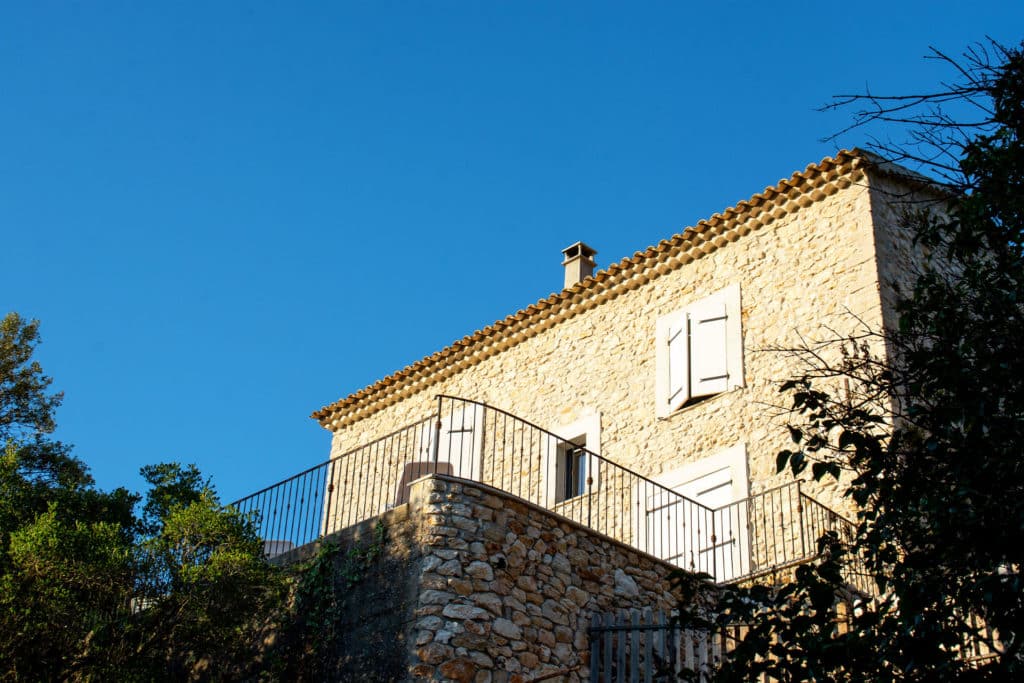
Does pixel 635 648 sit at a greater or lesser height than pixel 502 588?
lesser

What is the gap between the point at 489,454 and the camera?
51.1 ft

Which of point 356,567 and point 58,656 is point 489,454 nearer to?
point 356,567

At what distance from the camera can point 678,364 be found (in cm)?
1391

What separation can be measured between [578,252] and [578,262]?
7.6 inches

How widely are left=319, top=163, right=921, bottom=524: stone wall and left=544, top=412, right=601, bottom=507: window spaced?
0.47 feet

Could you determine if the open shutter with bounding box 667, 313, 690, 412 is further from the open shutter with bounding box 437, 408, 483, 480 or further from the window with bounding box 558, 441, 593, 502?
the open shutter with bounding box 437, 408, 483, 480

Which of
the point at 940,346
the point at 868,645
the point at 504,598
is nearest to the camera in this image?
the point at 868,645

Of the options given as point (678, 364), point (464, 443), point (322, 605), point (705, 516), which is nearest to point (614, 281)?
point (678, 364)

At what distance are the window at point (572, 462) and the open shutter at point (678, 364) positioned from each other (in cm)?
→ 119

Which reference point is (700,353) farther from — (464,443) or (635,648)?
(635,648)

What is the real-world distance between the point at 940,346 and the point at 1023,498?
0.99 m

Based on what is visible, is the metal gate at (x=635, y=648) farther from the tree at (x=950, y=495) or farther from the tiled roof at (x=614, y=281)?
the tiled roof at (x=614, y=281)

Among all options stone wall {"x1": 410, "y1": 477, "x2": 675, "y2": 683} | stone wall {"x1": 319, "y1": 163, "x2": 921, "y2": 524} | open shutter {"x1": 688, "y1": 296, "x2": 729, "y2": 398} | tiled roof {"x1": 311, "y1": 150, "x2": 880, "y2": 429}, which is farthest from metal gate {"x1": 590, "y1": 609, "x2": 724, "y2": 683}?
tiled roof {"x1": 311, "y1": 150, "x2": 880, "y2": 429}

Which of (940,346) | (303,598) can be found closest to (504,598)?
(303,598)
